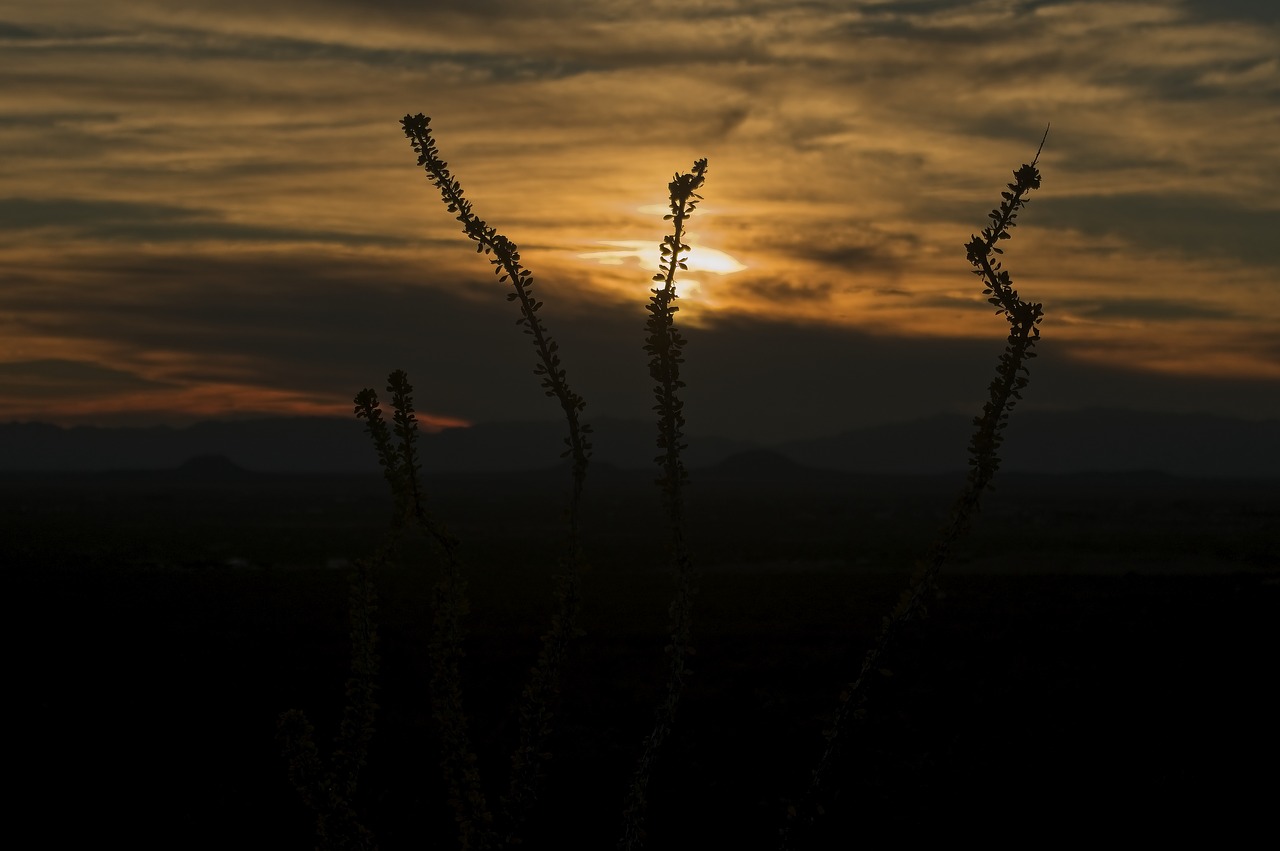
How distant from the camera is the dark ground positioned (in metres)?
14.4

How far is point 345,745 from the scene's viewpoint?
5277 mm

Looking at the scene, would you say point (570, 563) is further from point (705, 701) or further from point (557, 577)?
point (705, 701)

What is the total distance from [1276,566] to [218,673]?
1530 inches

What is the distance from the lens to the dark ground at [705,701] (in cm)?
1442

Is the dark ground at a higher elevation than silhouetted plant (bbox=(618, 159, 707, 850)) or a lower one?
lower

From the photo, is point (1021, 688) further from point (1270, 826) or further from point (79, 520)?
point (79, 520)

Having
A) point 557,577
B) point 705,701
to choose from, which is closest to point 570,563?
point 557,577

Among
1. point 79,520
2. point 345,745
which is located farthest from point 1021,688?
point 79,520

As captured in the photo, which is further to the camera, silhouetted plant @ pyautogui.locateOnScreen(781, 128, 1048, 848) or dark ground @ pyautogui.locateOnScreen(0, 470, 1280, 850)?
dark ground @ pyautogui.locateOnScreen(0, 470, 1280, 850)

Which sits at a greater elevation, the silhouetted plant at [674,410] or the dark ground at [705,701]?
the silhouetted plant at [674,410]

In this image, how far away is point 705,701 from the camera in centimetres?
2039

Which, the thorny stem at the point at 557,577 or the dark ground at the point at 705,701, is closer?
the thorny stem at the point at 557,577

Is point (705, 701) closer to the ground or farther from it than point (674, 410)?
closer to the ground

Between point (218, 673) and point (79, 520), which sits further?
point (79, 520)
